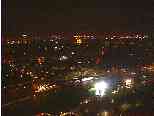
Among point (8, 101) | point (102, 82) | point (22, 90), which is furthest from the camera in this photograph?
point (102, 82)

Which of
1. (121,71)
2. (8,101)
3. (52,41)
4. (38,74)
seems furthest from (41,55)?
(8,101)

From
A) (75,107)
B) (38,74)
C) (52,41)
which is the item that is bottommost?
(75,107)

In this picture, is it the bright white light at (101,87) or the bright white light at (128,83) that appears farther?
the bright white light at (128,83)

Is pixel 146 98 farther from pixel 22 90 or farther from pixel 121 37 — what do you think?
pixel 121 37

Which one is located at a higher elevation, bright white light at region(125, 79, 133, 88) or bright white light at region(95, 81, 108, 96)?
bright white light at region(125, 79, 133, 88)

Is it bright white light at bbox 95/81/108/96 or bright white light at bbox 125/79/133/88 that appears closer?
bright white light at bbox 95/81/108/96

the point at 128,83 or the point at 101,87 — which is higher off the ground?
the point at 128,83

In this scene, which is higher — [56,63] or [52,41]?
[52,41]

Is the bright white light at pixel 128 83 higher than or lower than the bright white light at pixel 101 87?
higher
